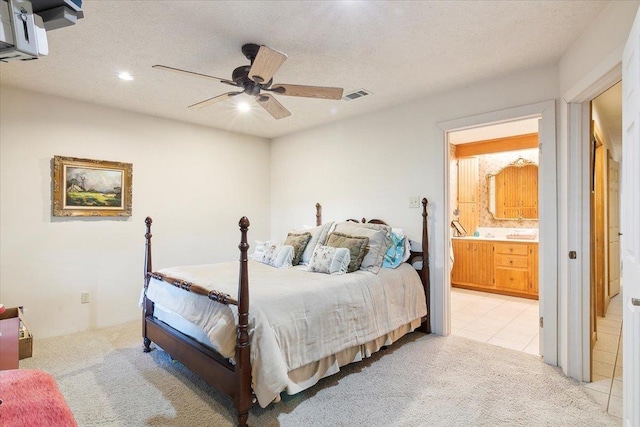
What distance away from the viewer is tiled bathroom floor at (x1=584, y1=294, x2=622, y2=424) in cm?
219

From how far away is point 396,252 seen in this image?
340cm

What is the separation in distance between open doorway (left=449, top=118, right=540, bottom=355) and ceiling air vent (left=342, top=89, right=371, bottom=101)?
1593 millimetres

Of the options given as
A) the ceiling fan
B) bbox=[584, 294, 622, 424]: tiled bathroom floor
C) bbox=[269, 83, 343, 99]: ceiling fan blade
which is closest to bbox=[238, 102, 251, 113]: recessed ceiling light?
the ceiling fan

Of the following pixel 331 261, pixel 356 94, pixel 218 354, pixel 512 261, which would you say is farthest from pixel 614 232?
pixel 218 354

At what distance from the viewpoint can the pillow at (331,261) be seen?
9.68 ft

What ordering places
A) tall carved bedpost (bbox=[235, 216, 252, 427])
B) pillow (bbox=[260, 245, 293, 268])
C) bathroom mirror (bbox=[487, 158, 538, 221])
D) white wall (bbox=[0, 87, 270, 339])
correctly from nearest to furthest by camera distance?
tall carved bedpost (bbox=[235, 216, 252, 427])
white wall (bbox=[0, 87, 270, 339])
pillow (bbox=[260, 245, 293, 268])
bathroom mirror (bbox=[487, 158, 538, 221])

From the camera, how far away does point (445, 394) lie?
230 centimetres

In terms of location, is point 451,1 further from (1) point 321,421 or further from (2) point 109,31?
(1) point 321,421

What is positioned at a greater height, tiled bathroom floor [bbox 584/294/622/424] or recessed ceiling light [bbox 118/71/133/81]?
recessed ceiling light [bbox 118/71/133/81]

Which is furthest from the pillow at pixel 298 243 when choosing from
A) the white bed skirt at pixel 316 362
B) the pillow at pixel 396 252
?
the white bed skirt at pixel 316 362

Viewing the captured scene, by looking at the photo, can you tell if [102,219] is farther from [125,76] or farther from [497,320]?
[497,320]

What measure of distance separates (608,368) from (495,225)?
11.1ft

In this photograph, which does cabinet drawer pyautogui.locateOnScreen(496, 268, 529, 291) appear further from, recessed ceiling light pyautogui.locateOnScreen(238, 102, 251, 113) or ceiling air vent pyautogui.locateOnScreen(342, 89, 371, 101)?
recessed ceiling light pyautogui.locateOnScreen(238, 102, 251, 113)

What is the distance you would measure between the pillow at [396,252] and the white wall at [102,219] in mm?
2415
